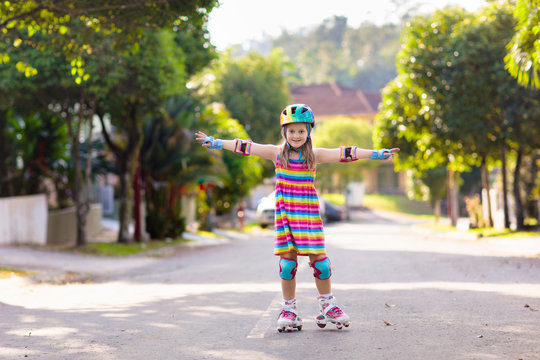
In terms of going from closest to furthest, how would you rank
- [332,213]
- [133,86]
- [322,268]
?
[322,268]
[133,86]
[332,213]

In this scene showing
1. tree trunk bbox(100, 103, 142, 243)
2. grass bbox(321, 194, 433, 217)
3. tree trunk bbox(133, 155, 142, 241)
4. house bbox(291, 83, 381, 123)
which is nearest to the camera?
tree trunk bbox(100, 103, 142, 243)

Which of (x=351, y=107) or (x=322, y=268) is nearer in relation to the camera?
(x=322, y=268)

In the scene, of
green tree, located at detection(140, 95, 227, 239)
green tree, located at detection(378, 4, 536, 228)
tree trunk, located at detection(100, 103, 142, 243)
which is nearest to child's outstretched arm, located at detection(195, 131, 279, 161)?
tree trunk, located at detection(100, 103, 142, 243)

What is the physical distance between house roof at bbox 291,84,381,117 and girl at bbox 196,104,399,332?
231 ft

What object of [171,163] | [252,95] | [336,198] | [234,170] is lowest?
[336,198]

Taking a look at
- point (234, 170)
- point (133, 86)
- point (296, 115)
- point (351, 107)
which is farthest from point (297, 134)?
point (351, 107)

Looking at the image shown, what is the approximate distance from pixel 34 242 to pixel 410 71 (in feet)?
39.5

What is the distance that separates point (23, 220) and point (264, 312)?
12848 millimetres

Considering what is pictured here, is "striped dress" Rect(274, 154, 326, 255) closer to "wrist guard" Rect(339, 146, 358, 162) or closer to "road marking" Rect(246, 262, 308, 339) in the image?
"wrist guard" Rect(339, 146, 358, 162)

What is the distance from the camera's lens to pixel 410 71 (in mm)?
23406

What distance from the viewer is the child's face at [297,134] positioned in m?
6.52

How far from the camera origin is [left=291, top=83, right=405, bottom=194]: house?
7206 centimetres

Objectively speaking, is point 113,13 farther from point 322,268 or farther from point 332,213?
point 332,213

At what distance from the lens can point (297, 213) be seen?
Answer: 6.47 meters
